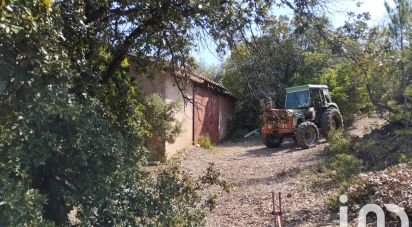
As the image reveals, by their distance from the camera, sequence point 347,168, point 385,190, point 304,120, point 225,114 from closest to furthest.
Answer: point 385,190 → point 347,168 → point 304,120 → point 225,114

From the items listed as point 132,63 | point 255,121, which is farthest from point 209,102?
point 132,63

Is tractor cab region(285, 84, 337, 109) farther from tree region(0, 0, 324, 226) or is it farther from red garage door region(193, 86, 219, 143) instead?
tree region(0, 0, 324, 226)

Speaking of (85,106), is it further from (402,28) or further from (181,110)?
(181,110)

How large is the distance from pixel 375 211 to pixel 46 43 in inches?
191

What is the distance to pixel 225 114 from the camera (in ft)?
84.8

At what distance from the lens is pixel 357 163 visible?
29.8ft

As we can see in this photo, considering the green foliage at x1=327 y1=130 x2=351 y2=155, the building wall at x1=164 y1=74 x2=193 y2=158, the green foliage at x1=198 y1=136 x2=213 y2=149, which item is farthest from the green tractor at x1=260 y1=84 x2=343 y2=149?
the green foliage at x1=327 y1=130 x2=351 y2=155

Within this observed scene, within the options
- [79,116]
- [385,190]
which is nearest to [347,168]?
[385,190]

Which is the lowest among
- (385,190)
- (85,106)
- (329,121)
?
(385,190)

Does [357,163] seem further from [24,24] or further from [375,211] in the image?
[24,24]

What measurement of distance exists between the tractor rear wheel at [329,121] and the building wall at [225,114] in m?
7.58

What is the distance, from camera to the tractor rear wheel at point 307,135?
16391 mm

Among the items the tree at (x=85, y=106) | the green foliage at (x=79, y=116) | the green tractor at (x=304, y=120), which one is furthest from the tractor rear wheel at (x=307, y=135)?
the green foliage at (x=79, y=116)

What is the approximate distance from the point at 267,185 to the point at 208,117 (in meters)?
12.0
